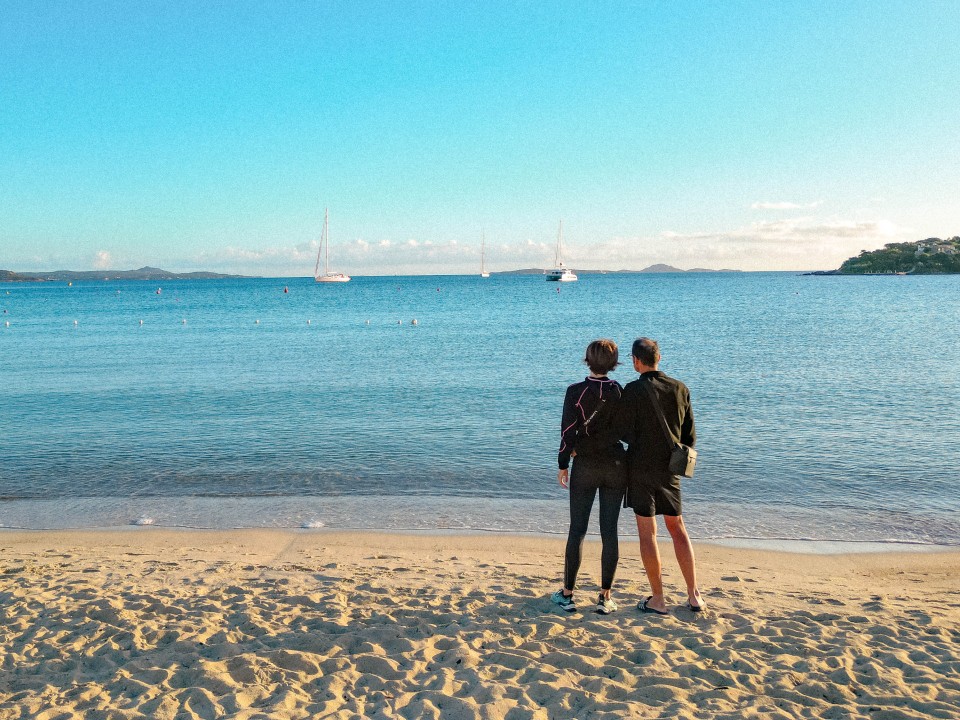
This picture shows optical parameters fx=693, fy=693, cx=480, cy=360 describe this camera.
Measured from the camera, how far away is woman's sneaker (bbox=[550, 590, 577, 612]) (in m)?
6.12

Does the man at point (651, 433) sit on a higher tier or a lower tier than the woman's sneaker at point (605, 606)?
higher

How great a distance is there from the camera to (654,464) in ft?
18.3

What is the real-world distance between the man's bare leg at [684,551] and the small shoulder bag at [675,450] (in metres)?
0.49

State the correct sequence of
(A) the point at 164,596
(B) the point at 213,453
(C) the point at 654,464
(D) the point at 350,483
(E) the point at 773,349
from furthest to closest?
(E) the point at 773,349
(B) the point at 213,453
(D) the point at 350,483
(A) the point at 164,596
(C) the point at 654,464

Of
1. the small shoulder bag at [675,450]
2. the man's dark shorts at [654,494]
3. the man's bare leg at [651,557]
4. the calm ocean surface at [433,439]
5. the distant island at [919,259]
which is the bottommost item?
the calm ocean surface at [433,439]

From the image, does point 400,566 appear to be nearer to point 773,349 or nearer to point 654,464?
point 654,464

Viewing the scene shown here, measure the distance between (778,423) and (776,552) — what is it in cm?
861

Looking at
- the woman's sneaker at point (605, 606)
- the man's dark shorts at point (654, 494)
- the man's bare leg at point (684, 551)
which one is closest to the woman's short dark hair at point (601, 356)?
the man's dark shorts at point (654, 494)

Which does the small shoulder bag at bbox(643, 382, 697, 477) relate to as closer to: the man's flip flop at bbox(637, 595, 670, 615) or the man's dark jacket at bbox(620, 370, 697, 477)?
the man's dark jacket at bbox(620, 370, 697, 477)

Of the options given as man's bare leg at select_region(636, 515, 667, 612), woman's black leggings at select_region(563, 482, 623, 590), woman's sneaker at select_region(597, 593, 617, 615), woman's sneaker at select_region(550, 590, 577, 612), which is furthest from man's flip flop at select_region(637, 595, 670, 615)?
woman's sneaker at select_region(550, 590, 577, 612)

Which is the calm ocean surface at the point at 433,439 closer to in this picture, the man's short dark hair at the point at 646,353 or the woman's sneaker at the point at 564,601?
the woman's sneaker at the point at 564,601

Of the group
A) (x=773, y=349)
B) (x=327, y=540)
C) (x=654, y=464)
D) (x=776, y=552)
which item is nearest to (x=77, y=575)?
(x=327, y=540)

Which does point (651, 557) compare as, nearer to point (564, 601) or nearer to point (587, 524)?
point (587, 524)

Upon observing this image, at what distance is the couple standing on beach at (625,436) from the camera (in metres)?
5.48
